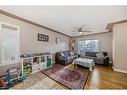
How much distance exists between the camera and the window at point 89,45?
21.2 feet

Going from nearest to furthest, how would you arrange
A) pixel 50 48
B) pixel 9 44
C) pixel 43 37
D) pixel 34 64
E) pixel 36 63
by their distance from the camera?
pixel 9 44 < pixel 34 64 < pixel 36 63 < pixel 43 37 < pixel 50 48

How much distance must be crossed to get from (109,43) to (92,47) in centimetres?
139

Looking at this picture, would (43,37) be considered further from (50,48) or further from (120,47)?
(120,47)

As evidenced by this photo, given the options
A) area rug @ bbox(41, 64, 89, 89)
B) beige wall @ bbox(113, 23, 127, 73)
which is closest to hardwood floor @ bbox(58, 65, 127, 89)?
area rug @ bbox(41, 64, 89, 89)

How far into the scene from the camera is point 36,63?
3.56 metres

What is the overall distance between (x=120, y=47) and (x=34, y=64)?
402 centimetres

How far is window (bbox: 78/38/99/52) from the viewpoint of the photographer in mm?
6463

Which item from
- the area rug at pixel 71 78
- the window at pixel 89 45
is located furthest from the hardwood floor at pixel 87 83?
the window at pixel 89 45

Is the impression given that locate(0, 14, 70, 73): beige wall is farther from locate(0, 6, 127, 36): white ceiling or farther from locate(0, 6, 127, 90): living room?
locate(0, 6, 127, 36): white ceiling

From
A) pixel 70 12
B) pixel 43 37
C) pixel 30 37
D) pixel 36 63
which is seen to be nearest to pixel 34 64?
pixel 36 63
